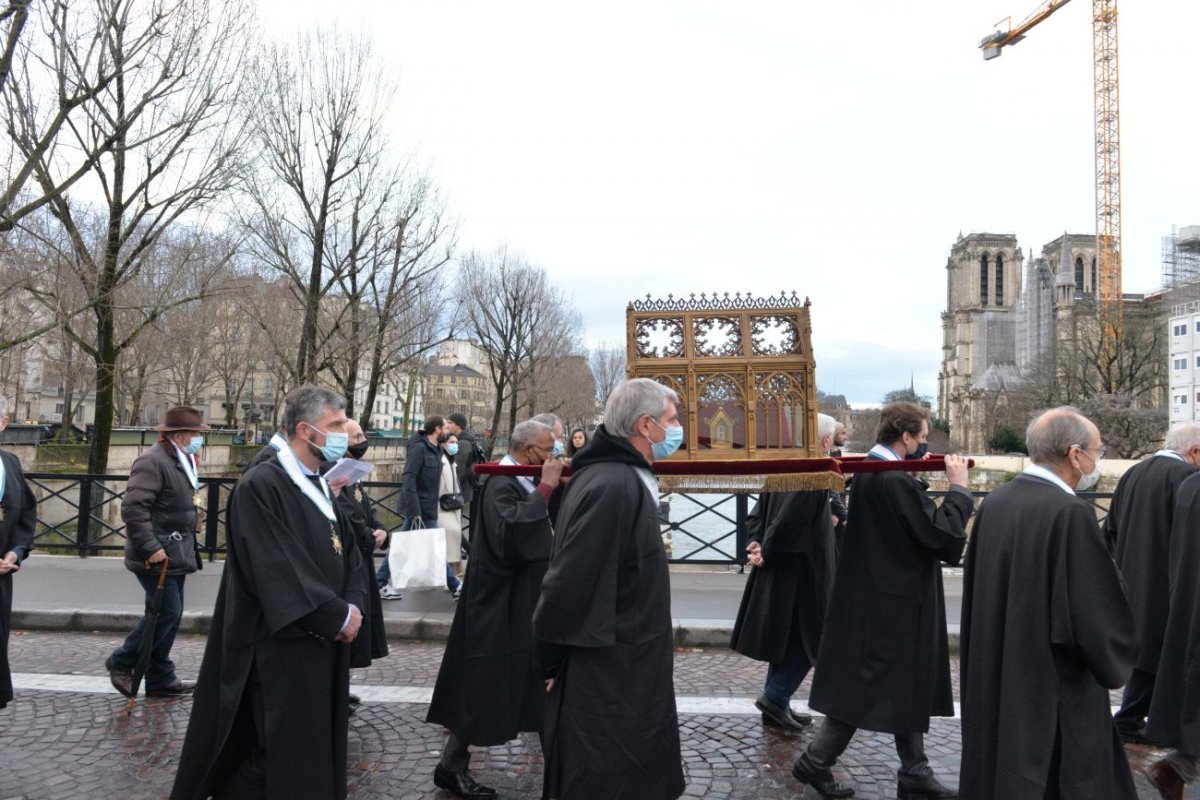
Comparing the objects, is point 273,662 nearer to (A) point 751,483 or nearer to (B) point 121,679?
(A) point 751,483

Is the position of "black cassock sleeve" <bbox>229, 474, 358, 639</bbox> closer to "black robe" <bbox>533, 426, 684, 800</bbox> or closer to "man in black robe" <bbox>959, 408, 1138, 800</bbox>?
"black robe" <bbox>533, 426, 684, 800</bbox>

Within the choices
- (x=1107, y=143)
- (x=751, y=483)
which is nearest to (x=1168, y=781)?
(x=751, y=483)

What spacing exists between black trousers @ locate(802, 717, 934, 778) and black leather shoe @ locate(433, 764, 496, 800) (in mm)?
1664

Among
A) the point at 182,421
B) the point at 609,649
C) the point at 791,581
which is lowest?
the point at 791,581

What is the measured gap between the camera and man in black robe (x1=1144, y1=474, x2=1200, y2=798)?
161 inches

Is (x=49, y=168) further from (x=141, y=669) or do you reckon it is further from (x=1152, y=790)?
(x=1152, y=790)

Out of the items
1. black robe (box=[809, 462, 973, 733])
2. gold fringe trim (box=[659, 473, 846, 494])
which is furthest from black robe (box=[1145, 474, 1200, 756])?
gold fringe trim (box=[659, 473, 846, 494])

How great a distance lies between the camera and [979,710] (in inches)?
129

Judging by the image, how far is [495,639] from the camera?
414cm

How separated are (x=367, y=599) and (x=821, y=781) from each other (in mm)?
2720

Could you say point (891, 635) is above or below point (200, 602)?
above

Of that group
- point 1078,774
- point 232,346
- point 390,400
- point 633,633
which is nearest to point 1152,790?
point 1078,774

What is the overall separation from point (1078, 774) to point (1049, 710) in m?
0.25

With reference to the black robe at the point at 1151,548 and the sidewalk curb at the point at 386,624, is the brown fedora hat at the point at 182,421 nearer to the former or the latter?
the sidewalk curb at the point at 386,624
